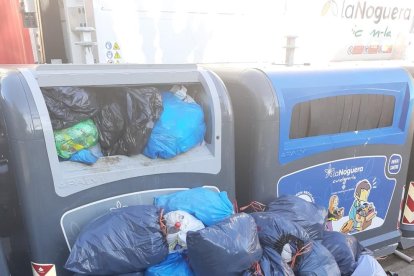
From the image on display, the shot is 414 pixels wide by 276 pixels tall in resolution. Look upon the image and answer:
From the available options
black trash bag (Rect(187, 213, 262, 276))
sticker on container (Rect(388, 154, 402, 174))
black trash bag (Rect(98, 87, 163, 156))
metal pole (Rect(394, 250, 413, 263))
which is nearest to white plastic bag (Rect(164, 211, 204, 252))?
black trash bag (Rect(187, 213, 262, 276))

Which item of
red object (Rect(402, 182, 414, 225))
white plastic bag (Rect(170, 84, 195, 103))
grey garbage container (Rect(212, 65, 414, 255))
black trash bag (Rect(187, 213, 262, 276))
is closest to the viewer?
black trash bag (Rect(187, 213, 262, 276))

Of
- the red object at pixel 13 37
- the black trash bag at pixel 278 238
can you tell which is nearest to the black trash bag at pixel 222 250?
the black trash bag at pixel 278 238

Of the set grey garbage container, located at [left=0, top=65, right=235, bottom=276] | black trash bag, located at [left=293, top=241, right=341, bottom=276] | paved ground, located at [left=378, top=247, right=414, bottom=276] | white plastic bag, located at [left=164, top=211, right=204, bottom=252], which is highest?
grey garbage container, located at [left=0, top=65, right=235, bottom=276]

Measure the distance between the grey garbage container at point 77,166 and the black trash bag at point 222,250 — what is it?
0.43 meters

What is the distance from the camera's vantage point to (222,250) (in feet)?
4.90

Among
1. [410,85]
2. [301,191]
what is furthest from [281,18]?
[301,191]

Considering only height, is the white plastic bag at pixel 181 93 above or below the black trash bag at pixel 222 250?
above

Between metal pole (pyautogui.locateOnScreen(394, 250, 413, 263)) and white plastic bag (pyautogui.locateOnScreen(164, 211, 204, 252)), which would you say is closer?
white plastic bag (pyautogui.locateOnScreen(164, 211, 204, 252))

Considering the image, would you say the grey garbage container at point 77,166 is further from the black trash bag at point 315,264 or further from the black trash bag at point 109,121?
the black trash bag at point 315,264

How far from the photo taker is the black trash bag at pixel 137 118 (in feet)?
6.15

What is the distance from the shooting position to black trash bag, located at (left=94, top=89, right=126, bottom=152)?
1.88 metres

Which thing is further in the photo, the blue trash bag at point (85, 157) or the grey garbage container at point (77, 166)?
the blue trash bag at point (85, 157)

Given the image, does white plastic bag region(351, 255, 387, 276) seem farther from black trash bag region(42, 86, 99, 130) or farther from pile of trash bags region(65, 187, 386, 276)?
black trash bag region(42, 86, 99, 130)

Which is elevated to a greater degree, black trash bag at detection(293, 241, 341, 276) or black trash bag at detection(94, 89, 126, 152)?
black trash bag at detection(94, 89, 126, 152)
